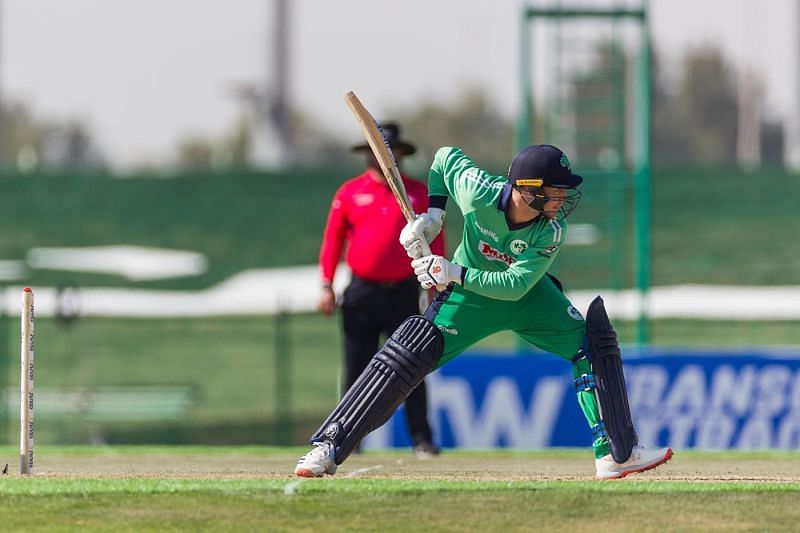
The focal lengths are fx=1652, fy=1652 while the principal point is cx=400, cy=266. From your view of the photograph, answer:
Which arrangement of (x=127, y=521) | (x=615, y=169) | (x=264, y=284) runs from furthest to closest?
(x=264, y=284), (x=615, y=169), (x=127, y=521)

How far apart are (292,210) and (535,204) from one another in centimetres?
2620

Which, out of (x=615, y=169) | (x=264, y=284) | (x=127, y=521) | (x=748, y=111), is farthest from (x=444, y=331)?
(x=748, y=111)

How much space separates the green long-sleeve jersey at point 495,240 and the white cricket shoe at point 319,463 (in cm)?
102

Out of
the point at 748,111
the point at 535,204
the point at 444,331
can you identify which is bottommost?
the point at 444,331

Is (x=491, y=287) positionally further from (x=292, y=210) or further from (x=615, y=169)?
(x=292, y=210)

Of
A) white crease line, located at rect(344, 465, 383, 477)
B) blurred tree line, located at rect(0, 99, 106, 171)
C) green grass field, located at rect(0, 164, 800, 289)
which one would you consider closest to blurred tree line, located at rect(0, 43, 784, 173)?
blurred tree line, located at rect(0, 99, 106, 171)

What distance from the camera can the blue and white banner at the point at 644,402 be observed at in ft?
47.6

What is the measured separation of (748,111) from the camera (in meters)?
78.6

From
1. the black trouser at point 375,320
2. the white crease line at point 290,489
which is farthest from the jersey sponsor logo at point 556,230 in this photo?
the black trouser at point 375,320

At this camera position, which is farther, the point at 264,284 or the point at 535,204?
the point at 264,284

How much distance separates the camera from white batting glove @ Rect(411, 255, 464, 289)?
7672 mm

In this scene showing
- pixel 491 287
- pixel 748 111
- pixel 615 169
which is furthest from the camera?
pixel 748 111

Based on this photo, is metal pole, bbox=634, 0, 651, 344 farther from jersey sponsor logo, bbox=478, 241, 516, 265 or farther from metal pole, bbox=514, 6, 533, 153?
jersey sponsor logo, bbox=478, 241, 516, 265

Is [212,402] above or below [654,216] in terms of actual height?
below
